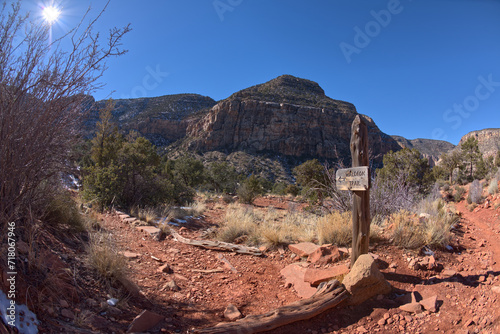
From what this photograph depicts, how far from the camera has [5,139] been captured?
2.87 m

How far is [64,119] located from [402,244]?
599cm

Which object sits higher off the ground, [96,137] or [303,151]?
[303,151]

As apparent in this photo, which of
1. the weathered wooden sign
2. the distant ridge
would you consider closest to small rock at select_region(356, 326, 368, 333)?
the weathered wooden sign

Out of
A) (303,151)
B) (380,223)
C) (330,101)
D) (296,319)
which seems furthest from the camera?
(330,101)

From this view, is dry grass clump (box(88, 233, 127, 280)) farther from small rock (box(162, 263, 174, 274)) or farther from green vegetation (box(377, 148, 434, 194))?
green vegetation (box(377, 148, 434, 194))

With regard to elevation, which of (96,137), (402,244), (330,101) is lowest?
(402,244)

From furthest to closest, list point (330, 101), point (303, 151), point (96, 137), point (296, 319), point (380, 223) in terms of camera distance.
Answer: point (330, 101)
point (303, 151)
point (96, 137)
point (380, 223)
point (296, 319)

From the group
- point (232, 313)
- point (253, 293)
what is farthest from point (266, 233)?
point (232, 313)

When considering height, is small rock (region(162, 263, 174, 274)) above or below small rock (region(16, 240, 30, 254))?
below

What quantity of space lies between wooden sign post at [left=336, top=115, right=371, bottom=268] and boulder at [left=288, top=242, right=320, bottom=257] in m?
1.23

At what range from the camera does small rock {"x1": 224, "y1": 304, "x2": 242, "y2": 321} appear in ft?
11.0

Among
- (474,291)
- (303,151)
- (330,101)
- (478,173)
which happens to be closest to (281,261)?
(474,291)

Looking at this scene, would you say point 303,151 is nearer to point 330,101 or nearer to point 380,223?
point 330,101

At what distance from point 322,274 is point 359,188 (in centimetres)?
142
